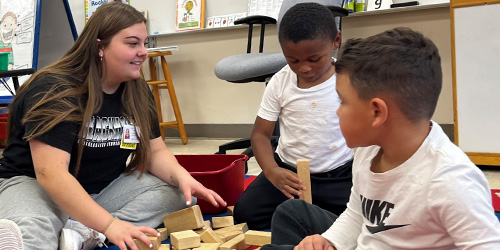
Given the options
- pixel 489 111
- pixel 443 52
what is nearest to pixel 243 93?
pixel 443 52

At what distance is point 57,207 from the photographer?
1.19 metres

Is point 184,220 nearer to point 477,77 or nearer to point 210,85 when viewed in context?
point 477,77

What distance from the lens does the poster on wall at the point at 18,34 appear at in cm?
258

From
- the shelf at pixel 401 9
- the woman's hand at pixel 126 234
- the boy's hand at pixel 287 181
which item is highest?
the shelf at pixel 401 9

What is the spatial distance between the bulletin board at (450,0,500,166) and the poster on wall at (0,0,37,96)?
1962mm

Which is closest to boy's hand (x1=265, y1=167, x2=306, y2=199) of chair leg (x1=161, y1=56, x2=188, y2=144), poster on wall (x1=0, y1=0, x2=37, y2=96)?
poster on wall (x1=0, y1=0, x2=37, y2=96)

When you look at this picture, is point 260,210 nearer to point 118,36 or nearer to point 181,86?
point 118,36

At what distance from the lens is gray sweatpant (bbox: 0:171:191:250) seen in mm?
1095

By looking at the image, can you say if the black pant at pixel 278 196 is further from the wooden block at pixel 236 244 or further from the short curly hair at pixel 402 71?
the short curly hair at pixel 402 71

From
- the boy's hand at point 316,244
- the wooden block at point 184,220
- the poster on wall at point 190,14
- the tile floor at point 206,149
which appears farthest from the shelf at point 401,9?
the boy's hand at point 316,244

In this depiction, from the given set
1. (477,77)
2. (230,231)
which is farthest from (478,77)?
(230,231)

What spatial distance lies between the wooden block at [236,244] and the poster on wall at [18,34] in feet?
5.78

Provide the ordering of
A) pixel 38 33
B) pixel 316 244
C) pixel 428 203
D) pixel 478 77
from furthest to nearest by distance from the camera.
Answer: pixel 38 33 → pixel 478 77 → pixel 316 244 → pixel 428 203

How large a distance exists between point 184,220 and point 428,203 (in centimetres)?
73
